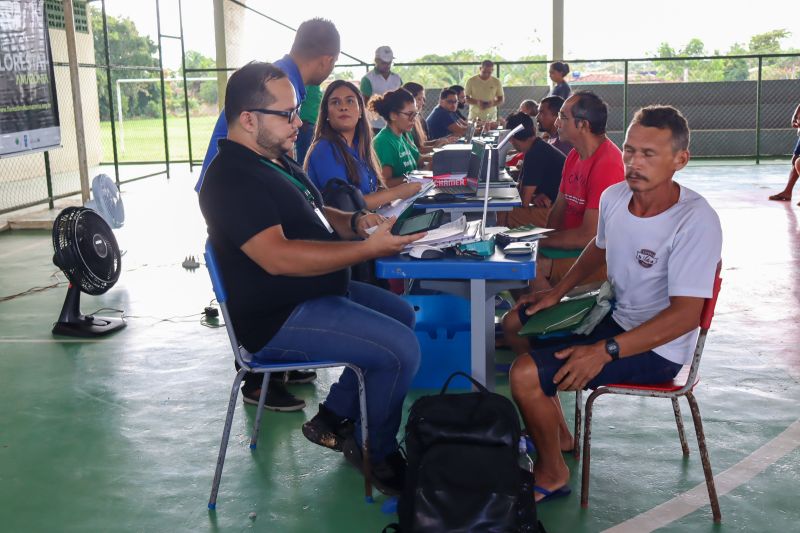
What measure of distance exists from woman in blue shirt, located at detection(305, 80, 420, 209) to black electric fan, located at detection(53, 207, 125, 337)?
151 centimetres

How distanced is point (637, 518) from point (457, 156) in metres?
3.06

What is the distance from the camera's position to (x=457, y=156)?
5422 mm

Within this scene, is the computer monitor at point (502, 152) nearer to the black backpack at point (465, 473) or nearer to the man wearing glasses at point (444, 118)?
the black backpack at point (465, 473)

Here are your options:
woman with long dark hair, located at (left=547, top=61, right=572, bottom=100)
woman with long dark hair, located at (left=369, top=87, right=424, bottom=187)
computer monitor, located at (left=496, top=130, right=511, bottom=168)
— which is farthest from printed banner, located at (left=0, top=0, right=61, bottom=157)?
woman with long dark hair, located at (left=547, top=61, right=572, bottom=100)

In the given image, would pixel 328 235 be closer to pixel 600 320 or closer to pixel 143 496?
pixel 600 320

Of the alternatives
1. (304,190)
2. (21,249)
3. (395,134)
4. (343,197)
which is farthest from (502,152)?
(21,249)

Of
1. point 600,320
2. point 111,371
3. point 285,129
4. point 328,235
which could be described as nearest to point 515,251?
point 600,320

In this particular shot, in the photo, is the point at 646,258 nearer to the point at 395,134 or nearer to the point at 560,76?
the point at 395,134

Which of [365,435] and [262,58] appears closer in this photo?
[365,435]

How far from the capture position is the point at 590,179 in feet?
13.2

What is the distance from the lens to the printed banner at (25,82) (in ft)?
24.6

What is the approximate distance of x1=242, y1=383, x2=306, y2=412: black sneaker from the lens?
3830mm

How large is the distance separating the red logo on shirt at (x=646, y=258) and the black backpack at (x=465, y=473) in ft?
2.13

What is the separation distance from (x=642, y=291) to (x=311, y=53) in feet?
7.08
